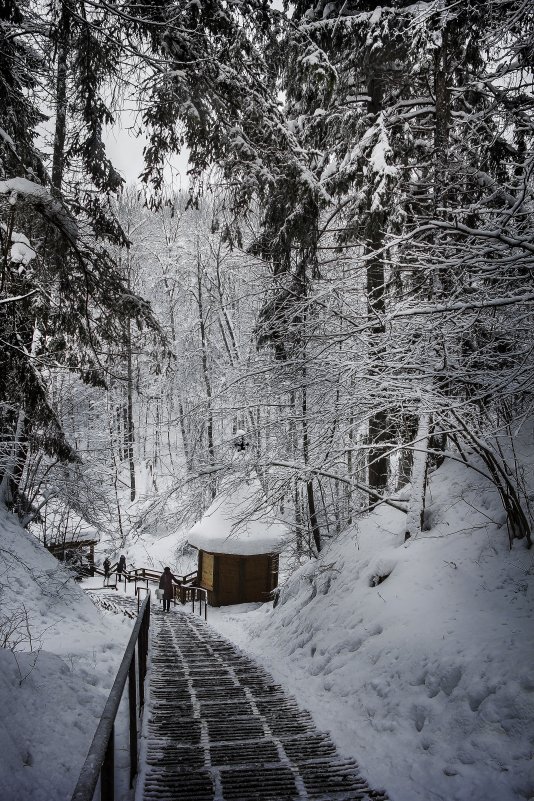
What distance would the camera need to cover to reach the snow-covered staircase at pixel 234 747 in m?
3.87

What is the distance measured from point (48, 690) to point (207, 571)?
17.8m

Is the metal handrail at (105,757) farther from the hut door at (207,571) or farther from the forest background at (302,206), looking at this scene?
the hut door at (207,571)

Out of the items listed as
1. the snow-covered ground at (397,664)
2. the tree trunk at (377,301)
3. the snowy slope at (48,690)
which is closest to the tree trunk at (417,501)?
the snow-covered ground at (397,664)

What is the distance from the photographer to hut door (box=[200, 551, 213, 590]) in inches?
866

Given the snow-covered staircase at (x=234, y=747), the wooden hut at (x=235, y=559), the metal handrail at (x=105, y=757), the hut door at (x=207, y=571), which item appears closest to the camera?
the metal handrail at (x=105, y=757)

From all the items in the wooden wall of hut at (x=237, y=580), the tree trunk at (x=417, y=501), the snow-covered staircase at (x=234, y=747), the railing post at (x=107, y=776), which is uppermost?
the tree trunk at (x=417, y=501)

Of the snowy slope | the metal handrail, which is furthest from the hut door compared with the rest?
the metal handrail

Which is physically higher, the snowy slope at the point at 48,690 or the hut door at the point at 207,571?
the snowy slope at the point at 48,690

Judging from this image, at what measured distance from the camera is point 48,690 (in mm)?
5277

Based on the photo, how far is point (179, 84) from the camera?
4570mm

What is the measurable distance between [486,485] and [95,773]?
7.53 metres

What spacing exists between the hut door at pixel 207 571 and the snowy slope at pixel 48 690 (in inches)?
429

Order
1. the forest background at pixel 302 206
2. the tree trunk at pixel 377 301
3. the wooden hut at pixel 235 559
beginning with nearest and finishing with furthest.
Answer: the forest background at pixel 302 206 → the tree trunk at pixel 377 301 → the wooden hut at pixel 235 559

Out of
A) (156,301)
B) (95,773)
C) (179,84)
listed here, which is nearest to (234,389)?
(179,84)
